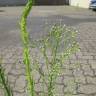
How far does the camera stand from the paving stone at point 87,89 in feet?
18.4

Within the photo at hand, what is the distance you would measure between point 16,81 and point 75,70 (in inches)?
60.2

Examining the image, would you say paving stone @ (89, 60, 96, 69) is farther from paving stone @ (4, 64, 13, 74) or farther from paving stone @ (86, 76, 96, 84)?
paving stone @ (4, 64, 13, 74)

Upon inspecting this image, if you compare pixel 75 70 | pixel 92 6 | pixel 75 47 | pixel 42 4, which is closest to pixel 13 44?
pixel 75 70

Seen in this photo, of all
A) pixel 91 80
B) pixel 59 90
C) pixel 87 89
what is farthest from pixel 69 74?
pixel 59 90

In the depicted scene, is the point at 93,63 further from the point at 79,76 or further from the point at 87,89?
the point at 87,89

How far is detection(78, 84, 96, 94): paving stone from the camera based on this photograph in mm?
5613

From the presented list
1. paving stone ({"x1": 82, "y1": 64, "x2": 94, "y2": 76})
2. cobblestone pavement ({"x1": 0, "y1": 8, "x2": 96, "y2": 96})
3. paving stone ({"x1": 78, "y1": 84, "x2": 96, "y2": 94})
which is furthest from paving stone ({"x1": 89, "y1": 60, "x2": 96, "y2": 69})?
paving stone ({"x1": 78, "y1": 84, "x2": 96, "y2": 94})

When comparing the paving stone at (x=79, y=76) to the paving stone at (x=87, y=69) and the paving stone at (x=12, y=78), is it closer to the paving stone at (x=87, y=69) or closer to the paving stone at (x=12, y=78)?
the paving stone at (x=87, y=69)

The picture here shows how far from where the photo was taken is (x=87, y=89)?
18.8 feet

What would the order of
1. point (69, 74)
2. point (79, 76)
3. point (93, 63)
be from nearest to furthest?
point (79, 76), point (69, 74), point (93, 63)

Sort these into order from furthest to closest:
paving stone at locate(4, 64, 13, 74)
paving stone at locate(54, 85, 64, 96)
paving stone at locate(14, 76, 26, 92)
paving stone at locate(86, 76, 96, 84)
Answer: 1. paving stone at locate(4, 64, 13, 74)
2. paving stone at locate(86, 76, 96, 84)
3. paving stone at locate(14, 76, 26, 92)
4. paving stone at locate(54, 85, 64, 96)

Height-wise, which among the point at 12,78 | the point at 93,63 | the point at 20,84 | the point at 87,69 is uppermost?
the point at 20,84

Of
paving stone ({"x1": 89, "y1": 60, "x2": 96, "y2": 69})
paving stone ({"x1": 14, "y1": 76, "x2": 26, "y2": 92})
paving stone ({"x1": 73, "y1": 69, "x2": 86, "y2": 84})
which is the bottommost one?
paving stone ({"x1": 89, "y1": 60, "x2": 96, "y2": 69})

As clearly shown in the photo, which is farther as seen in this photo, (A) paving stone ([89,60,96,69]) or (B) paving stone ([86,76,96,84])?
(A) paving stone ([89,60,96,69])
